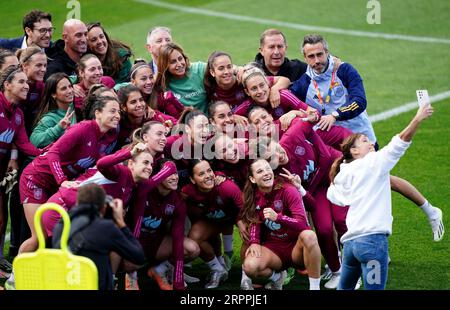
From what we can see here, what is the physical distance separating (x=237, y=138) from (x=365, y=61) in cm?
778

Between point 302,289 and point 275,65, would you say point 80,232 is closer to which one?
point 302,289

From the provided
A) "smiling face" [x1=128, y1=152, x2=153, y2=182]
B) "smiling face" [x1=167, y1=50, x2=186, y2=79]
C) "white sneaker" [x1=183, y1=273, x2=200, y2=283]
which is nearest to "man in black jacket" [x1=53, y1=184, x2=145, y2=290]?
"smiling face" [x1=128, y1=152, x2=153, y2=182]

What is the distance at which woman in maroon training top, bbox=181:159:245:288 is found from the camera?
9.78m

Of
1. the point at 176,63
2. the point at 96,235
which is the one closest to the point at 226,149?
the point at 176,63

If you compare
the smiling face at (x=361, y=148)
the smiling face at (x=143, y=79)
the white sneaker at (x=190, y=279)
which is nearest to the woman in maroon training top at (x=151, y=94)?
the smiling face at (x=143, y=79)

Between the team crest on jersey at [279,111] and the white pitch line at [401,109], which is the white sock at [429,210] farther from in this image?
the white pitch line at [401,109]

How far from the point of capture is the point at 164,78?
1062 centimetres

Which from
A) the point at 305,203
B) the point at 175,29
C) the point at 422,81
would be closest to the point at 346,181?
the point at 305,203

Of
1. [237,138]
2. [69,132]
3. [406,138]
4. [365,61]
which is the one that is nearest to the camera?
[406,138]

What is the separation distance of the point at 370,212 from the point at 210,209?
2.04 m

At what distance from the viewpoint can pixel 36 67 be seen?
10398mm

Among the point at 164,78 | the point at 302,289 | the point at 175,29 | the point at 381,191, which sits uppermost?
the point at 175,29

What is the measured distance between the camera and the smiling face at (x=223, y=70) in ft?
34.2

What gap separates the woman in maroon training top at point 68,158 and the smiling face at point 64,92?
0.47 meters
